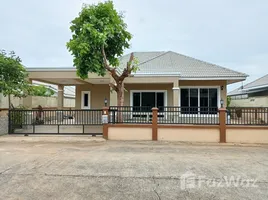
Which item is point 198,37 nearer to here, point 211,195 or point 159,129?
point 159,129

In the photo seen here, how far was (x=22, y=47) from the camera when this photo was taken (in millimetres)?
24234

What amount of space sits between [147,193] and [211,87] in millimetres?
12269

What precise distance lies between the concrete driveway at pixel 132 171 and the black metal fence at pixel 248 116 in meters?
1.42

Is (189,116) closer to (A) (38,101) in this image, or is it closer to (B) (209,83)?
(B) (209,83)

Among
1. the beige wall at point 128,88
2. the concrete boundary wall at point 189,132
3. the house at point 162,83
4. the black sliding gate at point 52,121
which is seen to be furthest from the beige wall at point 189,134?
the beige wall at point 128,88

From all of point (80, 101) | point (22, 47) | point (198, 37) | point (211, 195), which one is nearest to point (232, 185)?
point (211, 195)

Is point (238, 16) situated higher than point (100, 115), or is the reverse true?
point (238, 16)

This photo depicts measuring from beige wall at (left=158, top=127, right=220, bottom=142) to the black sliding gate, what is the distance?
3.17 m

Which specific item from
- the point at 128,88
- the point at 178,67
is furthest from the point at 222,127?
the point at 128,88

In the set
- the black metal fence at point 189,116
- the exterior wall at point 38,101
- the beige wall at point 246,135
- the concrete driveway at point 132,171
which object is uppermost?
the exterior wall at point 38,101

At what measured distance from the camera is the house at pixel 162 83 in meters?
14.0

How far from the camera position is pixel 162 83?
15.1 meters

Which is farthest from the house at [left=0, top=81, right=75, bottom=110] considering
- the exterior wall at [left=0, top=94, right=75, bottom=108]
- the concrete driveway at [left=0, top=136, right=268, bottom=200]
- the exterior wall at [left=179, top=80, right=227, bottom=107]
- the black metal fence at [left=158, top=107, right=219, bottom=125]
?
the exterior wall at [left=179, top=80, right=227, bottom=107]

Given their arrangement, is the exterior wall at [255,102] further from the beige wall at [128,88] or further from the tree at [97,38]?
the tree at [97,38]
